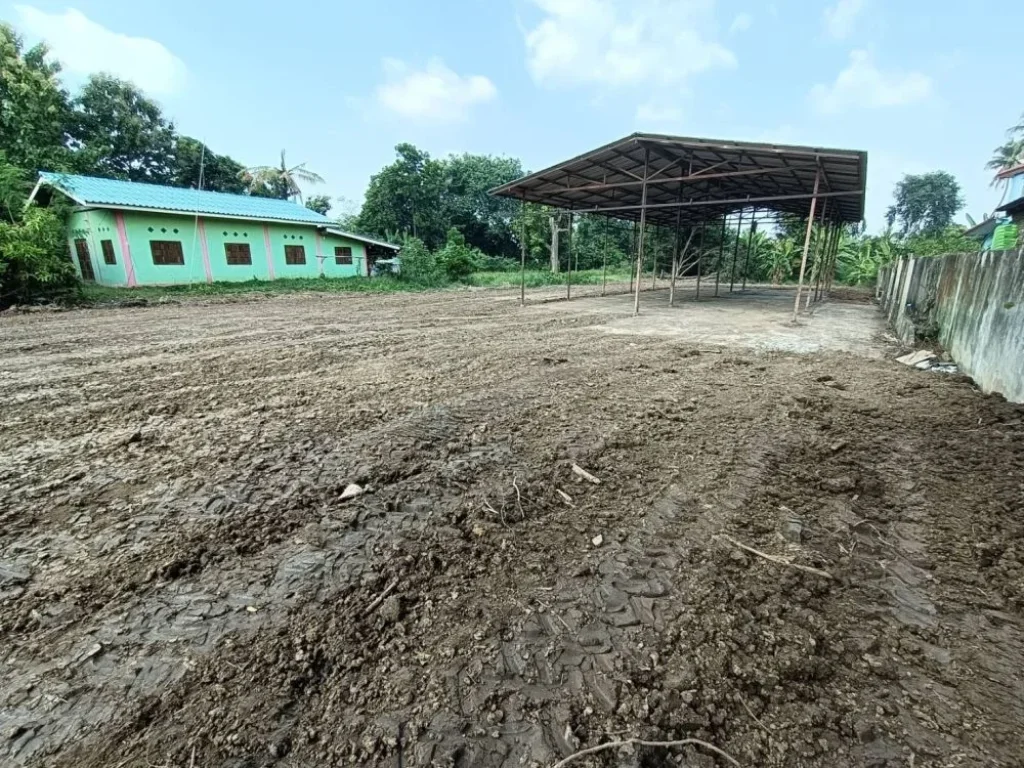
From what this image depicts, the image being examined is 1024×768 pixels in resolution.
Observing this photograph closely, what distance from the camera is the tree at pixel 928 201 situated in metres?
43.8

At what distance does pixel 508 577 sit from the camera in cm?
188

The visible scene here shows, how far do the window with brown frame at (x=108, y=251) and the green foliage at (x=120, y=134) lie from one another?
9.86 meters

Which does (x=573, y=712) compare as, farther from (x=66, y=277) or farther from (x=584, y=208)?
(x=66, y=277)

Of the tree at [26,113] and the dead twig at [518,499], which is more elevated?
the tree at [26,113]

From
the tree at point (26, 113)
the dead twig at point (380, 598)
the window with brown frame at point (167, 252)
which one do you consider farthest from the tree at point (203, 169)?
the dead twig at point (380, 598)

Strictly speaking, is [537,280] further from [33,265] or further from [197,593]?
[197,593]

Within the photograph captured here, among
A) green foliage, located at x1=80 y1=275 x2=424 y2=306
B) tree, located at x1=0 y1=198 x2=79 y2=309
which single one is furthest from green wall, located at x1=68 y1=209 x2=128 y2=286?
tree, located at x1=0 y1=198 x2=79 y2=309

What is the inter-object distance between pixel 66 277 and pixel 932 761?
16989 millimetres

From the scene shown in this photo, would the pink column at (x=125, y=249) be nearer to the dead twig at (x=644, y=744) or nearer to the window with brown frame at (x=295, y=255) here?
the window with brown frame at (x=295, y=255)

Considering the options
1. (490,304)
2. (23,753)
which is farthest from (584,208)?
(23,753)

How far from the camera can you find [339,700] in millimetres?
1351

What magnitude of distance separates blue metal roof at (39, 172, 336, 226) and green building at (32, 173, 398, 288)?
0.11ft

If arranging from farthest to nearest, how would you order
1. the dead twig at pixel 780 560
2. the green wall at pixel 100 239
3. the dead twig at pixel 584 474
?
the green wall at pixel 100 239, the dead twig at pixel 584 474, the dead twig at pixel 780 560

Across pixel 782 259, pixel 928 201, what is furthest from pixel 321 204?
pixel 928 201
